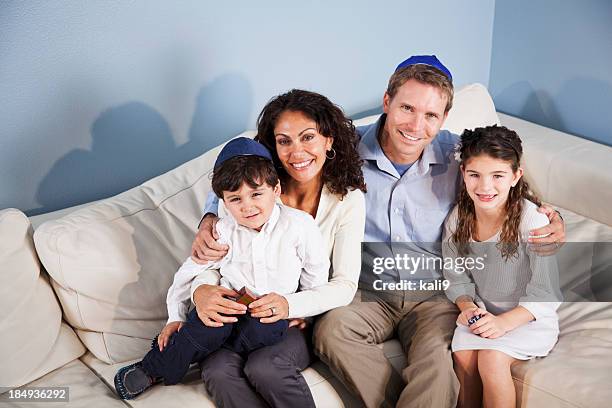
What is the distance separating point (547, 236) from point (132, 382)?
1.07m

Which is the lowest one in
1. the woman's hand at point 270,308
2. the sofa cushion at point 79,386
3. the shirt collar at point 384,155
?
the sofa cushion at point 79,386

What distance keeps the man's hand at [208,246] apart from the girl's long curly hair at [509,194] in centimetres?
63

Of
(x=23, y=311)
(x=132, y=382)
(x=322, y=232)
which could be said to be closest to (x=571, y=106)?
(x=322, y=232)

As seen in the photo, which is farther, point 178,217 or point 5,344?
point 178,217

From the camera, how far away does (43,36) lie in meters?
2.06

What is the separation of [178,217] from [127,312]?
30cm

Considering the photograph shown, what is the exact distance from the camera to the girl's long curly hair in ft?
6.40

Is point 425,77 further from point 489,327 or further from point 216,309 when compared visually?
point 216,309

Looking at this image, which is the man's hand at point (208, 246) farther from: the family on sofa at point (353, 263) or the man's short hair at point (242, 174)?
the man's short hair at point (242, 174)

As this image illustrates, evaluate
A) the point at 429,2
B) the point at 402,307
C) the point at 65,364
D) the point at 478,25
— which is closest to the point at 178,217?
the point at 65,364

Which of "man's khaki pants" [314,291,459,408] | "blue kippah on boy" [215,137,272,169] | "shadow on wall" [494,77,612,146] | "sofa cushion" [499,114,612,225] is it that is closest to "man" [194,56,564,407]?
"man's khaki pants" [314,291,459,408]

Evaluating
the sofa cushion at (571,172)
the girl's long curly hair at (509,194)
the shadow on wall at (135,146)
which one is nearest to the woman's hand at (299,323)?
the girl's long curly hair at (509,194)

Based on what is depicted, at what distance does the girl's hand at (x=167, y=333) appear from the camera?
1830 millimetres

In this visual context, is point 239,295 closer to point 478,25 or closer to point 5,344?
point 5,344
